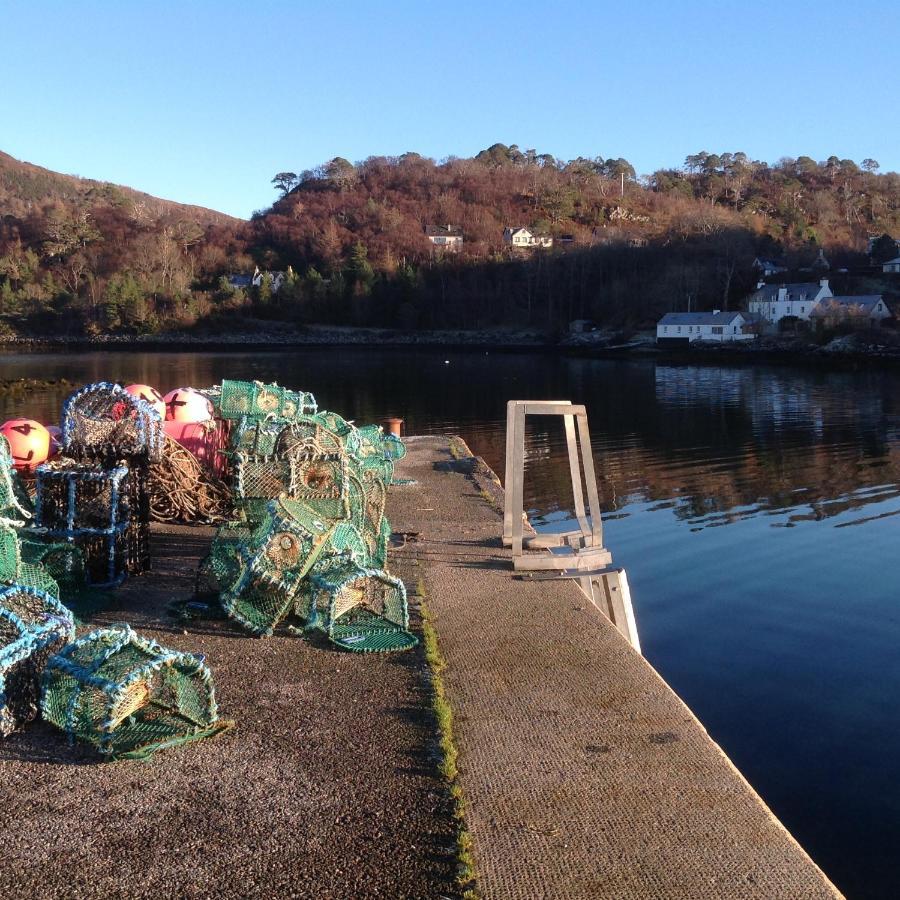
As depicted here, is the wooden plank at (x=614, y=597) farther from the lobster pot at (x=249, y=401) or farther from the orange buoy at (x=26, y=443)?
the orange buoy at (x=26, y=443)

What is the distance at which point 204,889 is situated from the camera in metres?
3.96

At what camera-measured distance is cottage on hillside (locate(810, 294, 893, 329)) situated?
2768 inches

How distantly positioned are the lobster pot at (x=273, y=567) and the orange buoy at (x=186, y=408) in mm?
5952

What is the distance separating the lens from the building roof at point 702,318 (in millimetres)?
79688

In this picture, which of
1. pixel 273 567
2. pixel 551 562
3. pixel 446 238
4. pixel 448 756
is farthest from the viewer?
pixel 446 238

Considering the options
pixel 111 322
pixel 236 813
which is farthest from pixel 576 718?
pixel 111 322

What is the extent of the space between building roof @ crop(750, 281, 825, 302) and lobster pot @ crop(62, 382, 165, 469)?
3153 inches

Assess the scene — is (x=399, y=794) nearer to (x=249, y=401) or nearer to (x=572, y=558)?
(x=572, y=558)

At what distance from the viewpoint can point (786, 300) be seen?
83.4 meters

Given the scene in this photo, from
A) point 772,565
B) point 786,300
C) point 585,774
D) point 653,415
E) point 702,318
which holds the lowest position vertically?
point 772,565

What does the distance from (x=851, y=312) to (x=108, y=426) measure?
236 feet

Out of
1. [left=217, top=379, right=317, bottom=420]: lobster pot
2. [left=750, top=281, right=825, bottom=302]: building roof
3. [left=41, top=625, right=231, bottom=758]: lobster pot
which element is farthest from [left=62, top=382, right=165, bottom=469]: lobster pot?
[left=750, top=281, right=825, bottom=302]: building roof

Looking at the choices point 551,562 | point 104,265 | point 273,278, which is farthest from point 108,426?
point 104,265

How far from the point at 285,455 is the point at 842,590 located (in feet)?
24.0
